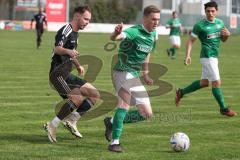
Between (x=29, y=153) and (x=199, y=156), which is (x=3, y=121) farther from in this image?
(x=199, y=156)

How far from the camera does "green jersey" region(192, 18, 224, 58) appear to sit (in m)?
13.2

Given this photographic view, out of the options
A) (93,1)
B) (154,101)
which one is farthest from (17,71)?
(93,1)

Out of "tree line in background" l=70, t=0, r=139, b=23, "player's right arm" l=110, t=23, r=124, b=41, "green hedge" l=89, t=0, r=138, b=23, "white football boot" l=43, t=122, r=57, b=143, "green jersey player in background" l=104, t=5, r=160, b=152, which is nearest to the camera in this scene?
"player's right arm" l=110, t=23, r=124, b=41

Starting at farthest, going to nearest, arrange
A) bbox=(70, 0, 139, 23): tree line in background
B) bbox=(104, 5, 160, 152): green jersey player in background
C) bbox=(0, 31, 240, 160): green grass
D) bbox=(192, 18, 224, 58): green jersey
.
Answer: bbox=(70, 0, 139, 23): tree line in background, bbox=(192, 18, 224, 58): green jersey, bbox=(104, 5, 160, 152): green jersey player in background, bbox=(0, 31, 240, 160): green grass


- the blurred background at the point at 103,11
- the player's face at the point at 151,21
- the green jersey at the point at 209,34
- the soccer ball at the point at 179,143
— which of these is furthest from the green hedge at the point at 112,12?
the soccer ball at the point at 179,143

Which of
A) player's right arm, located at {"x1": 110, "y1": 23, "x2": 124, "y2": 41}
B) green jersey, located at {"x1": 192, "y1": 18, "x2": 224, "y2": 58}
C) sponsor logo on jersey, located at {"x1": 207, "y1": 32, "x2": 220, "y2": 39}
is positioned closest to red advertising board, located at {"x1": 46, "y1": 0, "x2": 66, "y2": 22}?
green jersey, located at {"x1": 192, "y1": 18, "x2": 224, "y2": 58}

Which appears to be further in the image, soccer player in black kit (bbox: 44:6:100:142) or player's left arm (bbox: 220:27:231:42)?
player's left arm (bbox: 220:27:231:42)

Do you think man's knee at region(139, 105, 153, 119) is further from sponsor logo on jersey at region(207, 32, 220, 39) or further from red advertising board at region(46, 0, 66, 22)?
red advertising board at region(46, 0, 66, 22)

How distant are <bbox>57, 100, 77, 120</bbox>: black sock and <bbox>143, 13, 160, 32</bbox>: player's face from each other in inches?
67.7

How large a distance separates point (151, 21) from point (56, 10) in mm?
63094

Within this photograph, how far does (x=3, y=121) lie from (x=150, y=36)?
3.40m

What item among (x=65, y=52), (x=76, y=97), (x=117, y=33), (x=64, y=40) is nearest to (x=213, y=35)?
(x=76, y=97)

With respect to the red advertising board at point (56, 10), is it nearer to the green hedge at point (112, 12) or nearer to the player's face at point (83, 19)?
the green hedge at point (112, 12)

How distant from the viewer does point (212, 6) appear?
505 inches
